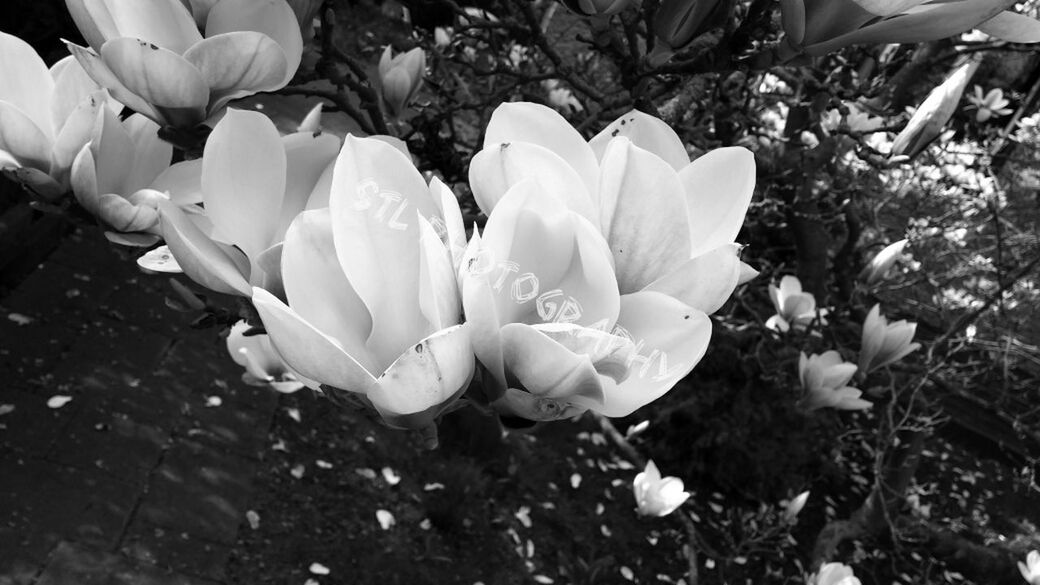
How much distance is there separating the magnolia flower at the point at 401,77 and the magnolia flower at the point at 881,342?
0.89 m

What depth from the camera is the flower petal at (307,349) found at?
33 cm

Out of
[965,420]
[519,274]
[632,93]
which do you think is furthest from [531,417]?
[965,420]

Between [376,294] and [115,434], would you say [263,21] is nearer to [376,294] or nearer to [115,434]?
[376,294]

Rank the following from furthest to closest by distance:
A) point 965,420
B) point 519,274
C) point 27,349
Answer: point 965,420 < point 27,349 < point 519,274

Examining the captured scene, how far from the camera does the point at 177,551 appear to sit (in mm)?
2186

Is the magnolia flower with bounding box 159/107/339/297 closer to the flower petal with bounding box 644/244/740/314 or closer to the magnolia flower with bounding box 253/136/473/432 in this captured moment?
the magnolia flower with bounding box 253/136/473/432

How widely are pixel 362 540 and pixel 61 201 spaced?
2.02m

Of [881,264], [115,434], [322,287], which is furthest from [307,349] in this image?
[115,434]

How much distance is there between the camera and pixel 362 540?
8.06ft

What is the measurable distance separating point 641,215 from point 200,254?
7.9 inches

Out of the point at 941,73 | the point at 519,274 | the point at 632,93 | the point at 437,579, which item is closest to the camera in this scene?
the point at 519,274

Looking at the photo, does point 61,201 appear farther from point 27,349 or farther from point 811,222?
point 27,349

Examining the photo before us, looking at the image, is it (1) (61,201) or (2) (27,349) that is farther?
(2) (27,349)

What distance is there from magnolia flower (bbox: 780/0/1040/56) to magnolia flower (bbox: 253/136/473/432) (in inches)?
8.8
